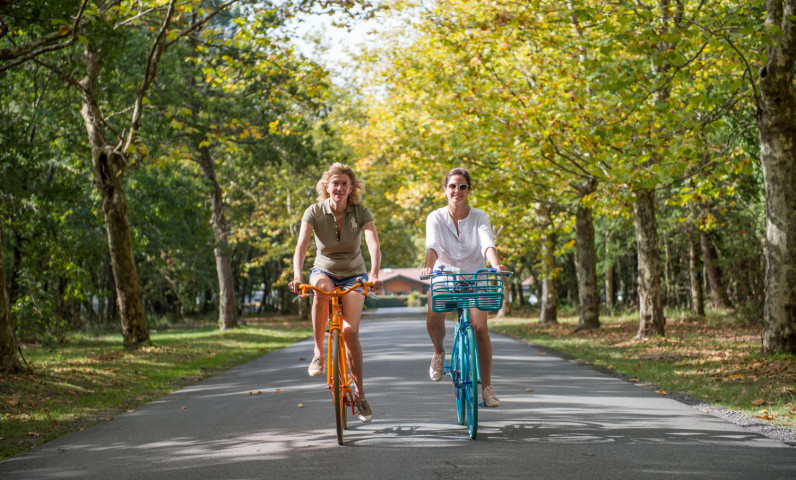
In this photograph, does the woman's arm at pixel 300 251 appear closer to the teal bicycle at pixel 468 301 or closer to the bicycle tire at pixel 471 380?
the teal bicycle at pixel 468 301

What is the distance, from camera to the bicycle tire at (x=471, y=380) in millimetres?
6320

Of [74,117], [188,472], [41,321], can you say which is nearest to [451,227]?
[188,472]

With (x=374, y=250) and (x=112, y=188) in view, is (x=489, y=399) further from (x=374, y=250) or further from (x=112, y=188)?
(x=112, y=188)

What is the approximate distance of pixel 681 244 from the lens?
31.7m

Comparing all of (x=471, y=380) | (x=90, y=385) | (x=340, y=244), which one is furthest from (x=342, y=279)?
(x=90, y=385)

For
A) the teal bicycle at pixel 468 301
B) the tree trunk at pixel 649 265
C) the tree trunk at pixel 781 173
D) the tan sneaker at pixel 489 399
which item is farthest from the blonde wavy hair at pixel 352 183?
the tree trunk at pixel 649 265

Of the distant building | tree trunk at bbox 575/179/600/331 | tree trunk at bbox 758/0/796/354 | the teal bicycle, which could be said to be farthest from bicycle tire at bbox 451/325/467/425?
the distant building

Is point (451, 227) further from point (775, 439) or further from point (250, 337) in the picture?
point (250, 337)

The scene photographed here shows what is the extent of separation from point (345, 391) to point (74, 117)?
14693 mm

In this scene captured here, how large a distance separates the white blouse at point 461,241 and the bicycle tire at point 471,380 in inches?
25.8

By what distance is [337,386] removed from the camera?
20.9ft

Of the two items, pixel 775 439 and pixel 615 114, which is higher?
pixel 615 114

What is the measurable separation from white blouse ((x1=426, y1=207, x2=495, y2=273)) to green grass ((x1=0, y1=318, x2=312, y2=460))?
3.88 meters

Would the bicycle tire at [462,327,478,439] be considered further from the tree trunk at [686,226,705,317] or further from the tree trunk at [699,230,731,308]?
the tree trunk at [699,230,731,308]
